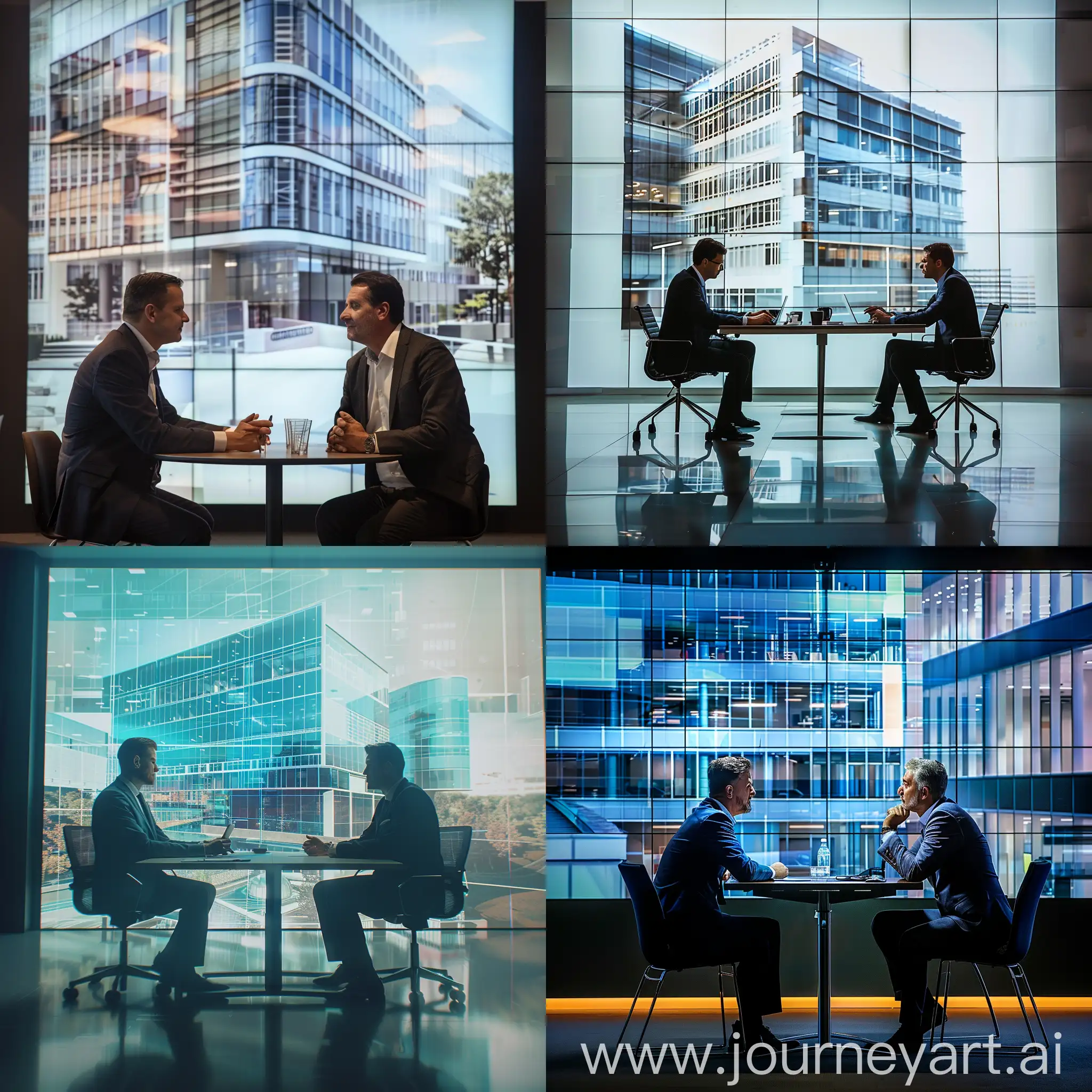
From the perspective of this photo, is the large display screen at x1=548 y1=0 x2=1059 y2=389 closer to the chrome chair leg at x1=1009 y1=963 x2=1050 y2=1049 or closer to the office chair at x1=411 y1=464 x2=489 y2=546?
the chrome chair leg at x1=1009 y1=963 x2=1050 y2=1049

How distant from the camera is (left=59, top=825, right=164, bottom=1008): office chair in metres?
3.83

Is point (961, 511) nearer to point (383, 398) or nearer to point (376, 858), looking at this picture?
point (383, 398)

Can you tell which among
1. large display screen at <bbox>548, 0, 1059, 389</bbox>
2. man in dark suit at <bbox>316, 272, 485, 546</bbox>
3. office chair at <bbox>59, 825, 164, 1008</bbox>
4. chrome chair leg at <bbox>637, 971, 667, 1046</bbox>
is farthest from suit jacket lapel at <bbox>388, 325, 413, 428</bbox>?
large display screen at <bbox>548, 0, 1059, 389</bbox>

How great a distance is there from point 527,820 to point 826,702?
5193 mm

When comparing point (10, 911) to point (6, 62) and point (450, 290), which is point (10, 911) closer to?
point (450, 290)

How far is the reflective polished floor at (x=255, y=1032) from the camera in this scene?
12.5 ft

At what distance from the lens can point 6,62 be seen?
24.4 feet

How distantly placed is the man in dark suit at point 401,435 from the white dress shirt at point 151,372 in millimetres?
337

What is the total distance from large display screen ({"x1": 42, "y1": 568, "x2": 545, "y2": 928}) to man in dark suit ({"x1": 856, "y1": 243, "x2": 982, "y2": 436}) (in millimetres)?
4321

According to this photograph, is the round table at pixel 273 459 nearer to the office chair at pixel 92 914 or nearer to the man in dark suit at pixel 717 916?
the office chair at pixel 92 914

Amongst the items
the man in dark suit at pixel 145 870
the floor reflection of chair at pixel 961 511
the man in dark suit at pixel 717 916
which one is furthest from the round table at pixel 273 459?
the floor reflection of chair at pixel 961 511

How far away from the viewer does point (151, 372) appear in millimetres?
3922

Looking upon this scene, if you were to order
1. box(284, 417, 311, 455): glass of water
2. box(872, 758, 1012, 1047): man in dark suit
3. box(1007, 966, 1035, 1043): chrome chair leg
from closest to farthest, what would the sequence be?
box(284, 417, 311, 455): glass of water
box(872, 758, 1012, 1047): man in dark suit
box(1007, 966, 1035, 1043): chrome chair leg

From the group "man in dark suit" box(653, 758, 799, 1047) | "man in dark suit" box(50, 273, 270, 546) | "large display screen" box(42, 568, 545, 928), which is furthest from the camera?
"man in dark suit" box(653, 758, 799, 1047)
